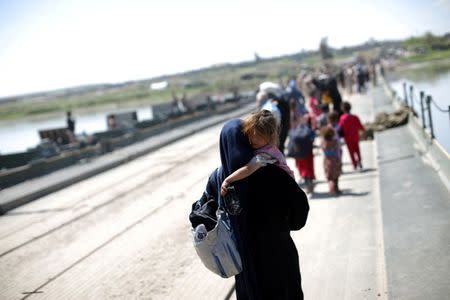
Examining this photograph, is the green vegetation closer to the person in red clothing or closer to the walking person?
the person in red clothing

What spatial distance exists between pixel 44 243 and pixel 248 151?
7.16 m

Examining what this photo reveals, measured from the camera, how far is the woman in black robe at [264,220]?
11.9 feet

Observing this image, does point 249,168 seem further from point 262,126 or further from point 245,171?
point 262,126

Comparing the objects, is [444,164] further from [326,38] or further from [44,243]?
[326,38]

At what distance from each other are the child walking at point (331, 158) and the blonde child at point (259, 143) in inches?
226

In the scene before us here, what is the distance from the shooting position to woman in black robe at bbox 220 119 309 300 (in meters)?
3.63

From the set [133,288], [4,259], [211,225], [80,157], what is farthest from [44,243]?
[80,157]

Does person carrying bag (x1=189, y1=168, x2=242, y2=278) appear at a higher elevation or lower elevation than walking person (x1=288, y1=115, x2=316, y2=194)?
higher

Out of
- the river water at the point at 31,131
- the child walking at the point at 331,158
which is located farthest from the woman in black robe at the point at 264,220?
the river water at the point at 31,131

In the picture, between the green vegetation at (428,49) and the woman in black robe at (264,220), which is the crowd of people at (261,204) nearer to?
the woman in black robe at (264,220)

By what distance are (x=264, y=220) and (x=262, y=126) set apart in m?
0.66

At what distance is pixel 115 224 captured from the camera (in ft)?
33.5

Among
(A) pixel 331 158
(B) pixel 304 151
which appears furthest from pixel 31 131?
(A) pixel 331 158

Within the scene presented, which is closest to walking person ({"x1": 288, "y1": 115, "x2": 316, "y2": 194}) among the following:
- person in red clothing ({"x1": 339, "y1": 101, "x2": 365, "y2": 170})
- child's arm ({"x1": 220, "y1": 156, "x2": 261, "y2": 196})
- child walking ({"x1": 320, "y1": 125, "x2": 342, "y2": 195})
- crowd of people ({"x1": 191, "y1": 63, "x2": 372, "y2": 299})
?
child walking ({"x1": 320, "y1": 125, "x2": 342, "y2": 195})
